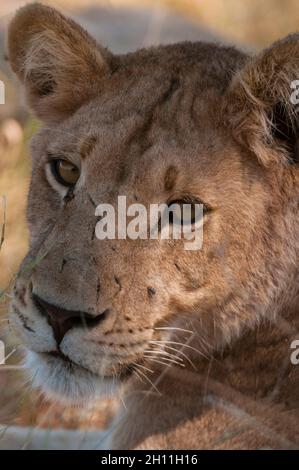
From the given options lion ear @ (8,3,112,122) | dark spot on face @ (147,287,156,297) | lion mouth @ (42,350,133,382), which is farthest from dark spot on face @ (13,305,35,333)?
lion ear @ (8,3,112,122)

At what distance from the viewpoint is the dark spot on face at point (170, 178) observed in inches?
145

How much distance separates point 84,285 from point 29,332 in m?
0.30

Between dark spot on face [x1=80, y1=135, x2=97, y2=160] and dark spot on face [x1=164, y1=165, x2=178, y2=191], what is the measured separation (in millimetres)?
340

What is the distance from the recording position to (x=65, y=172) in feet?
13.0

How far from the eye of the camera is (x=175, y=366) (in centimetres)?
393

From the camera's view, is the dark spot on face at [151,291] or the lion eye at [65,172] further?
the lion eye at [65,172]

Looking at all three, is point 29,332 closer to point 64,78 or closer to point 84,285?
point 84,285

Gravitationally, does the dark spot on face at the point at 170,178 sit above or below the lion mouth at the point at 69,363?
above

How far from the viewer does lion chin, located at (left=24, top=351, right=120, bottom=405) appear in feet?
11.9

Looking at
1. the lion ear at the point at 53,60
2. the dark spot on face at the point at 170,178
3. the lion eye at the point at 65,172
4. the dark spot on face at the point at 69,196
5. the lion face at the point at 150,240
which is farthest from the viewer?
the lion ear at the point at 53,60

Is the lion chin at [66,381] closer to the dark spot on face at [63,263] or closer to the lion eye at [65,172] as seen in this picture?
the dark spot on face at [63,263]

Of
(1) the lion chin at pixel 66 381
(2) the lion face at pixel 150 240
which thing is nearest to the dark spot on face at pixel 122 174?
(2) the lion face at pixel 150 240

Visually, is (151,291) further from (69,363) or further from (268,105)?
(268,105)

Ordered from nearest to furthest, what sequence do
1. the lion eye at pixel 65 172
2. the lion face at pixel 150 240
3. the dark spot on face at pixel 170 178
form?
1. the lion face at pixel 150 240
2. the dark spot on face at pixel 170 178
3. the lion eye at pixel 65 172
